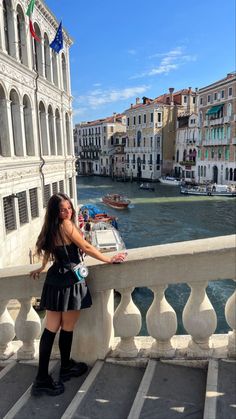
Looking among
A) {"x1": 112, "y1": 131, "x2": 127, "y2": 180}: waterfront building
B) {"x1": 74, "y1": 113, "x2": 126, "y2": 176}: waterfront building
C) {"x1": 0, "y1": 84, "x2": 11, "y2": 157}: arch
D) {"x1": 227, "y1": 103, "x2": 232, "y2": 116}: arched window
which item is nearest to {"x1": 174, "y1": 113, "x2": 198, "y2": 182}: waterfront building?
{"x1": 227, "y1": 103, "x2": 232, "y2": 116}: arched window

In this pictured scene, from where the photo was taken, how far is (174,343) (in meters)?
2.07

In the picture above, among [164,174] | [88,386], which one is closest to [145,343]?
[88,386]

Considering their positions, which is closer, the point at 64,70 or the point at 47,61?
the point at 47,61

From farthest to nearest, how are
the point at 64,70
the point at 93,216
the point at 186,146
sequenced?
the point at 186,146
the point at 93,216
the point at 64,70

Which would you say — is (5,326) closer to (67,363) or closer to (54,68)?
(67,363)

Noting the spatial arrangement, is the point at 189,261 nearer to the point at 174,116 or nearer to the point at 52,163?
the point at 52,163

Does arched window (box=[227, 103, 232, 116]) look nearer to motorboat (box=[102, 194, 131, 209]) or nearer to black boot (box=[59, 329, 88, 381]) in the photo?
motorboat (box=[102, 194, 131, 209])

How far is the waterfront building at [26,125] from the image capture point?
1085cm

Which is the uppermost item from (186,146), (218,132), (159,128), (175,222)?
(159,128)

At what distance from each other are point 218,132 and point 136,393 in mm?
39517

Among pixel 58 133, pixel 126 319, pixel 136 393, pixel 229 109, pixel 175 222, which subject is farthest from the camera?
pixel 229 109

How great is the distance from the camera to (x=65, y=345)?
204 centimetres

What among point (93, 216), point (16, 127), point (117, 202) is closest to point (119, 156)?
point (117, 202)

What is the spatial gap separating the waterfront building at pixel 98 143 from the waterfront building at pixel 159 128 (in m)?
11.7
